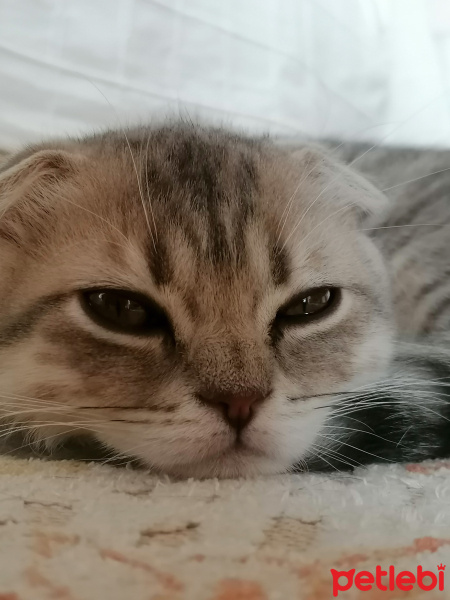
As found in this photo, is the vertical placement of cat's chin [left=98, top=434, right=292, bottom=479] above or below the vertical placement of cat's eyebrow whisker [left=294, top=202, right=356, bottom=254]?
below

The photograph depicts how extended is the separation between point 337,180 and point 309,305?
31cm

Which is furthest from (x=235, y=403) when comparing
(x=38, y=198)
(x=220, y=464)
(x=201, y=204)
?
(x=38, y=198)

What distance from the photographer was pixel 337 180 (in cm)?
119

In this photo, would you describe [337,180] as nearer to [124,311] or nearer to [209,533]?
[124,311]

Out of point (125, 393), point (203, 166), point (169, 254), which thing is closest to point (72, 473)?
point (125, 393)

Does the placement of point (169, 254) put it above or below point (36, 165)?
below

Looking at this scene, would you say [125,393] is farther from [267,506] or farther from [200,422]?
[267,506]

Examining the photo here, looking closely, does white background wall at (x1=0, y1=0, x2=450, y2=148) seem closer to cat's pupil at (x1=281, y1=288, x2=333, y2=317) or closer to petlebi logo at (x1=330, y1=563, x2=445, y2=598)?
cat's pupil at (x1=281, y1=288, x2=333, y2=317)

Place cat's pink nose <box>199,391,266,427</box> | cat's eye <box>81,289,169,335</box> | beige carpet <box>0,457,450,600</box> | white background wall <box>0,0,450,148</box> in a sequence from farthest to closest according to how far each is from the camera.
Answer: white background wall <box>0,0,450,148</box>, cat's eye <box>81,289,169,335</box>, cat's pink nose <box>199,391,266,427</box>, beige carpet <box>0,457,450,600</box>

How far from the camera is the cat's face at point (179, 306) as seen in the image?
0.84 m

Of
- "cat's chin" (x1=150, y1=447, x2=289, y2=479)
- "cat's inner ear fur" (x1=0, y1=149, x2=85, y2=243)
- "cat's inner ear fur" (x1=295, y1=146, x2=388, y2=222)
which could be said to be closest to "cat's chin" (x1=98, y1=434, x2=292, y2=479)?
"cat's chin" (x1=150, y1=447, x2=289, y2=479)

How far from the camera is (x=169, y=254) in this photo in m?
0.94

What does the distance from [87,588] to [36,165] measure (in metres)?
0.67

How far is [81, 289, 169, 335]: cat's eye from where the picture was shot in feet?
3.01
